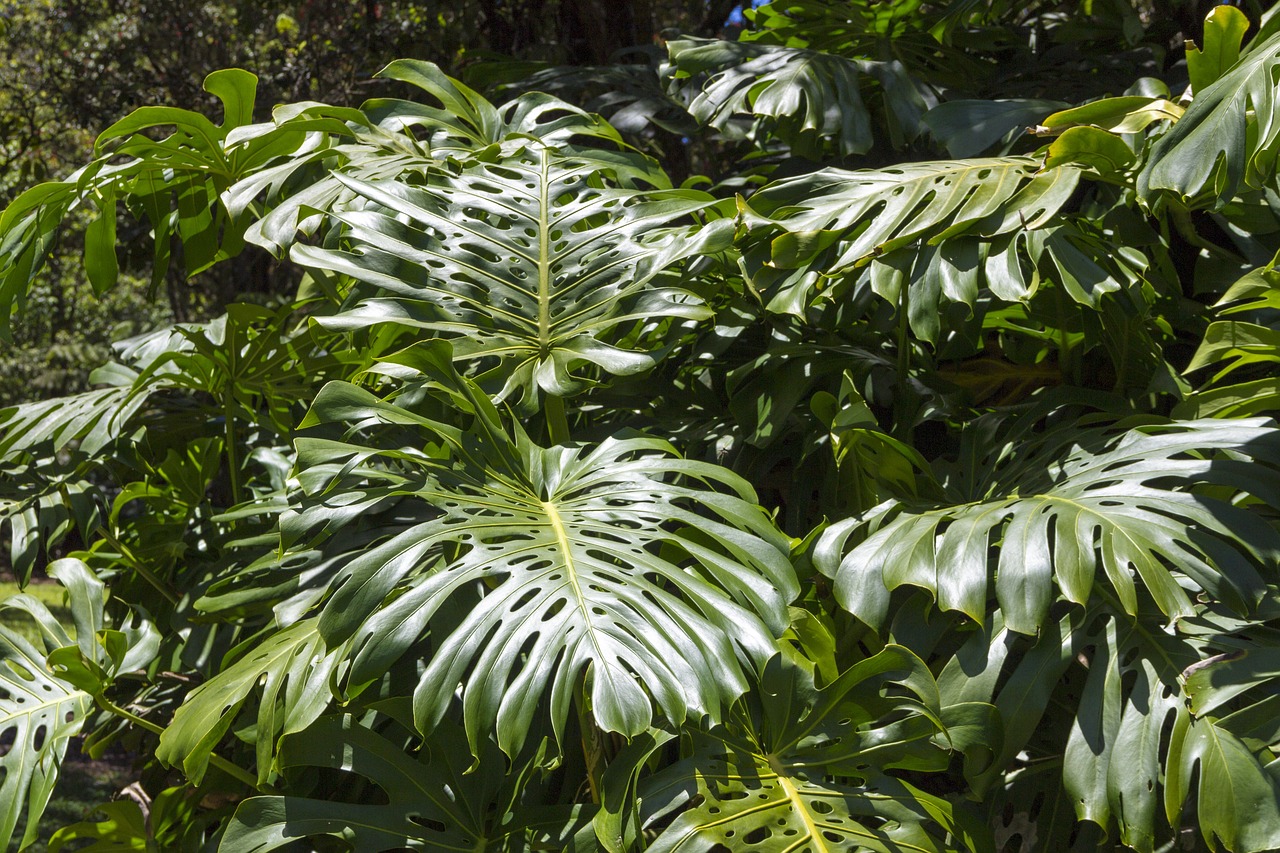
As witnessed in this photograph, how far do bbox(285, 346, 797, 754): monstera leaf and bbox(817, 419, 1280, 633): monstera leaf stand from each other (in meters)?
0.12

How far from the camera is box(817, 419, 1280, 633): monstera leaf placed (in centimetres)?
97

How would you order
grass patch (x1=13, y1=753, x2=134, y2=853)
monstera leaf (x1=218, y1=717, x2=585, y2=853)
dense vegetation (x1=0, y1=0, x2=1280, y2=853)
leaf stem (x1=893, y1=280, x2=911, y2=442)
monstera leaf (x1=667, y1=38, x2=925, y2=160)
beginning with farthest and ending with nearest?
grass patch (x1=13, y1=753, x2=134, y2=853), monstera leaf (x1=667, y1=38, x2=925, y2=160), leaf stem (x1=893, y1=280, x2=911, y2=442), monstera leaf (x1=218, y1=717, x2=585, y2=853), dense vegetation (x1=0, y1=0, x2=1280, y2=853)

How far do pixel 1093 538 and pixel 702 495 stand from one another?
0.41m

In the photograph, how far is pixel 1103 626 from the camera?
1121 mm

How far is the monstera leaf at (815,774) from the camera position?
3.26ft

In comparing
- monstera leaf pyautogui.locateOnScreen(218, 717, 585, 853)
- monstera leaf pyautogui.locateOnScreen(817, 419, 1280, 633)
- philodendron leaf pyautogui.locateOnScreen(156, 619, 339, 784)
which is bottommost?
monstera leaf pyautogui.locateOnScreen(218, 717, 585, 853)

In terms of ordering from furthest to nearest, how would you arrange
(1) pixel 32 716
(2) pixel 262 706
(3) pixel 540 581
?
(1) pixel 32 716 < (2) pixel 262 706 < (3) pixel 540 581

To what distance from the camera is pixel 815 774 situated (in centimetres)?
110

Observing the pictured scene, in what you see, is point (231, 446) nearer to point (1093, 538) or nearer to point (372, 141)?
point (372, 141)

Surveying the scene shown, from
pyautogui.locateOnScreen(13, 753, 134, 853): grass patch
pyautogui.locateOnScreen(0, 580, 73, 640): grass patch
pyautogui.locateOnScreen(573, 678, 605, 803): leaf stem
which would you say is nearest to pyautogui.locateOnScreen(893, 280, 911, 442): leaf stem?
pyautogui.locateOnScreen(573, 678, 605, 803): leaf stem

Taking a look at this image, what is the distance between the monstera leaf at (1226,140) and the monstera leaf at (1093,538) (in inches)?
10.7

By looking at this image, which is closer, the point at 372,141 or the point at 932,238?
the point at 932,238

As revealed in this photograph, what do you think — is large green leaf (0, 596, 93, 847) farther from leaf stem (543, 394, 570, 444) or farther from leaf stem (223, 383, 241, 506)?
leaf stem (543, 394, 570, 444)

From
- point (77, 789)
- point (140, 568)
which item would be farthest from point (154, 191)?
point (77, 789)
